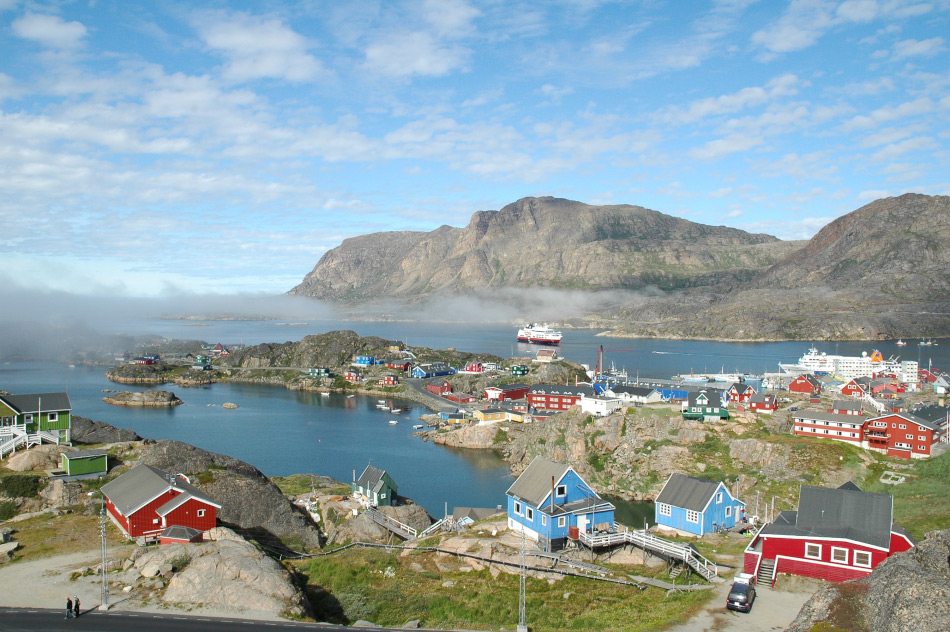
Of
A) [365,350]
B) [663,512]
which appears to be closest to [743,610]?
[663,512]

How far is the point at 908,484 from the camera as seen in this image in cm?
3719

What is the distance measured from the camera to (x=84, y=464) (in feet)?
95.4

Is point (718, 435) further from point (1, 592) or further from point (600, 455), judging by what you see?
point (1, 592)

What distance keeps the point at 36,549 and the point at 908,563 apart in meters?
25.0

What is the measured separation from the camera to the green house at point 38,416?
31703 mm

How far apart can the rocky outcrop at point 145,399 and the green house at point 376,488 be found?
2392 inches

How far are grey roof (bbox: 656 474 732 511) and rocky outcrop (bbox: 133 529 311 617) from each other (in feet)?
66.7

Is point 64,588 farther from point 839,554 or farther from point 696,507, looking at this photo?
point 696,507

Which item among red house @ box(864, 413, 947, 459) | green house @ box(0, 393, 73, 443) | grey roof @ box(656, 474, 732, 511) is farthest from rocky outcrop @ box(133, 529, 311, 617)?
red house @ box(864, 413, 947, 459)

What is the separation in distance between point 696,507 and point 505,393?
48.3 m

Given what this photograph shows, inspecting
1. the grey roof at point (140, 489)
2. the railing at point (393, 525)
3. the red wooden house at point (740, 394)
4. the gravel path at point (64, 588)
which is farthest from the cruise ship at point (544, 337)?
the gravel path at point (64, 588)

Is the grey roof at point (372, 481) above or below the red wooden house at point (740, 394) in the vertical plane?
below

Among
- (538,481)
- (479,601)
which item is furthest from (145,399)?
(479,601)

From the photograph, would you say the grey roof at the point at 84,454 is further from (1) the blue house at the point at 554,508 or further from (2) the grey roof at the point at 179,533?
(1) the blue house at the point at 554,508
